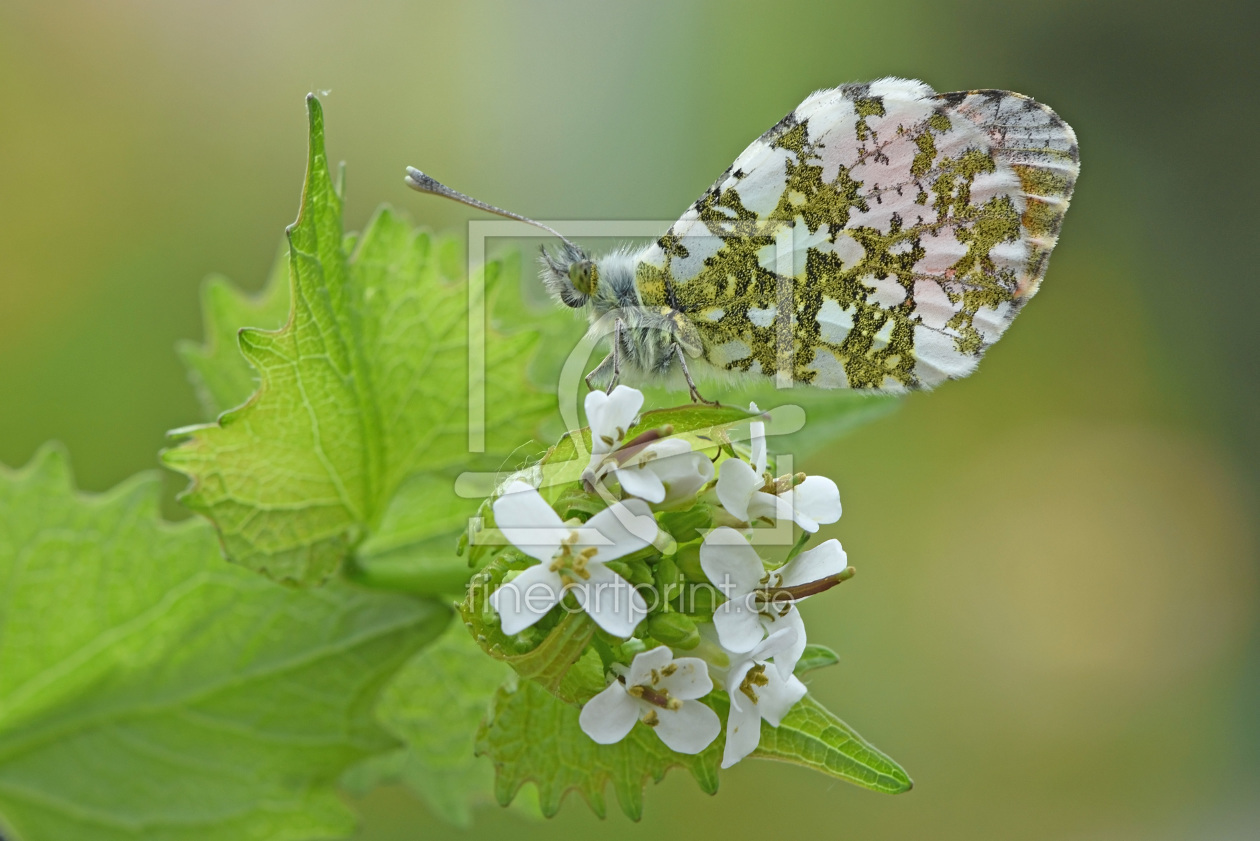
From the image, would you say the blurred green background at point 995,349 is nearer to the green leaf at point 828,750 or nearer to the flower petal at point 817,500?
the green leaf at point 828,750

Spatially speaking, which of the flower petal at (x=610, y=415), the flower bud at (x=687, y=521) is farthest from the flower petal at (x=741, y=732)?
the flower petal at (x=610, y=415)

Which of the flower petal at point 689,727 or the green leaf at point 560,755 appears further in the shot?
→ the green leaf at point 560,755

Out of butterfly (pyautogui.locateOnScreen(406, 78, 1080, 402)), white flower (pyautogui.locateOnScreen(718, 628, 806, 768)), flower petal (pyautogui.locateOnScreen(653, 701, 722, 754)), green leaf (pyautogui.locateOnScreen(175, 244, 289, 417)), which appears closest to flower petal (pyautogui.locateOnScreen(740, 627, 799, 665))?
white flower (pyautogui.locateOnScreen(718, 628, 806, 768))

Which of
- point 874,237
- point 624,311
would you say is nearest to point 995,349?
point 874,237

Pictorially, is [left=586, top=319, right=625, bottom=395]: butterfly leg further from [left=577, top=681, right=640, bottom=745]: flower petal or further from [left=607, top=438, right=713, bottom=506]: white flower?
[left=577, top=681, right=640, bottom=745]: flower petal

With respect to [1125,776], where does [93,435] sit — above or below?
above

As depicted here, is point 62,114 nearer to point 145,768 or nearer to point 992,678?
point 145,768

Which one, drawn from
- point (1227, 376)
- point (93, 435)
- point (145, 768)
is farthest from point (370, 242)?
point (1227, 376)
